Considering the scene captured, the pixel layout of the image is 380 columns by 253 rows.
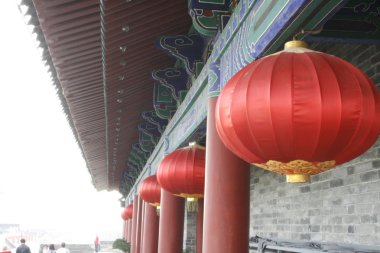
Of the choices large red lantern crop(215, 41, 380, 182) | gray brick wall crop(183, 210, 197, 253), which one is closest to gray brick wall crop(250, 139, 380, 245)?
large red lantern crop(215, 41, 380, 182)

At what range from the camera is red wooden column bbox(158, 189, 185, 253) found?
6730mm

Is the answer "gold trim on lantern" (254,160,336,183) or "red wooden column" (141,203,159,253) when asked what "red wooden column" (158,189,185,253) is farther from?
"gold trim on lantern" (254,160,336,183)

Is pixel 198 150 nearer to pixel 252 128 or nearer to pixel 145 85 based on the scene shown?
pixel 145 85

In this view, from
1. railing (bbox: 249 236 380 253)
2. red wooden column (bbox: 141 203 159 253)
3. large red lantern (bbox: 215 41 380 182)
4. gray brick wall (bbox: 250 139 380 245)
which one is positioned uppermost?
large red lantern (bbox: 215 41 380 182)

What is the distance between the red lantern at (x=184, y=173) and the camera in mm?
4672

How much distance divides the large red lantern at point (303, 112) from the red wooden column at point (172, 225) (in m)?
4.75

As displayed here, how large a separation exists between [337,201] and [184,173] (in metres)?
1.51

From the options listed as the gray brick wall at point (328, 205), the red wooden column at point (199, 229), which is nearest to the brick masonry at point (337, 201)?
the gray brick wall at point (328, 205)

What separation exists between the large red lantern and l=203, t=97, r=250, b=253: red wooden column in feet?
4.44

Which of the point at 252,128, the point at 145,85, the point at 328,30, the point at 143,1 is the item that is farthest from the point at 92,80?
the point at 252,128

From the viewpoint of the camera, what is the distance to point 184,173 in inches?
184

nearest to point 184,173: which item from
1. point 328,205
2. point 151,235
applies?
point 328,205

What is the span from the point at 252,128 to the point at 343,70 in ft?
1.49

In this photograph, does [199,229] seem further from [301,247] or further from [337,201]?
[337,201]
